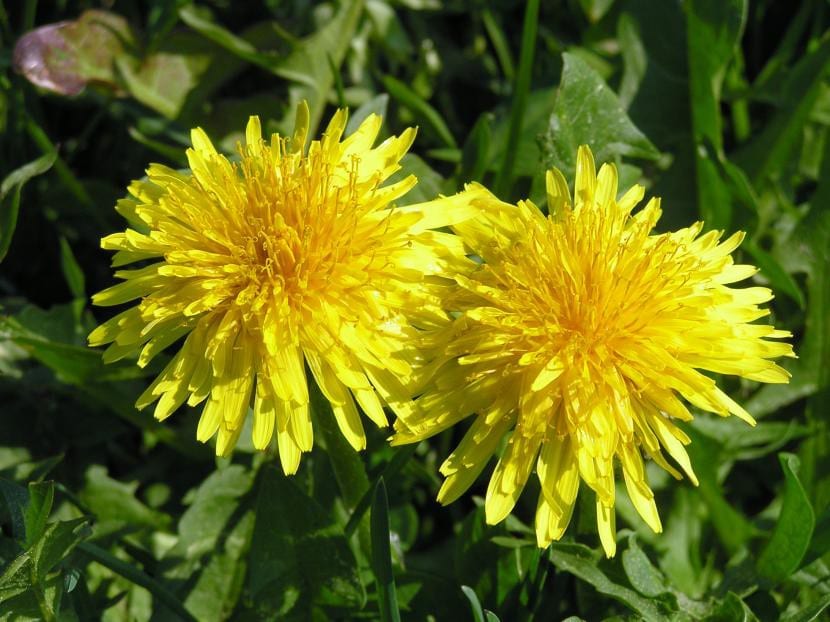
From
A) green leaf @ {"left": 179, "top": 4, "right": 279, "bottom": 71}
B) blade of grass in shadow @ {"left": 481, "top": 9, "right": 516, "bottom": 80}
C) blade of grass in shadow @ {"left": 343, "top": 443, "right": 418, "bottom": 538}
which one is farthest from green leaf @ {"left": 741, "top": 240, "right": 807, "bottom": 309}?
green leaf @ {"left": 179, "top": 4, "right": 279, "bottom": 71}

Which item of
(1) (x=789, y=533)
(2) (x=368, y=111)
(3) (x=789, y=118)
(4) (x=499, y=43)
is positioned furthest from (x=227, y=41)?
(1) (x=789, y=533)

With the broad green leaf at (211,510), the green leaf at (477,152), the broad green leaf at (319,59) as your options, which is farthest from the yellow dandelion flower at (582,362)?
the broad green leaf at (319,59)

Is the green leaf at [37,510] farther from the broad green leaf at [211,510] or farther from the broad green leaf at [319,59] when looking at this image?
the broad green leaf at [319,59]

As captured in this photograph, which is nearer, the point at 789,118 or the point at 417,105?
the point at 417,105

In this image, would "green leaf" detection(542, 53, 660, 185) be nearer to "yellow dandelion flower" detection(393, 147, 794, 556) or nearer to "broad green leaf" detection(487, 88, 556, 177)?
"broad green leaf" detection(487, 88, 556, 177)

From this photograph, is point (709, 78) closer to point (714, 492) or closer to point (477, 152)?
point (477, 152)

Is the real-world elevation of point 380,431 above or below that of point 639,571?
below

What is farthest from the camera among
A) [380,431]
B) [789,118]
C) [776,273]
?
[789,118]
